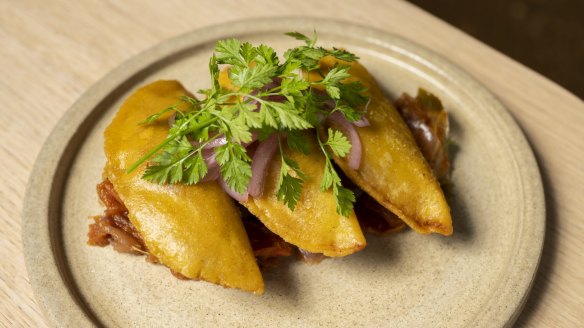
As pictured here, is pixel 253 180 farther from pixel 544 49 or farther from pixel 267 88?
pixel 544 49

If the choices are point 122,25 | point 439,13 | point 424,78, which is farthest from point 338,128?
point 439,13

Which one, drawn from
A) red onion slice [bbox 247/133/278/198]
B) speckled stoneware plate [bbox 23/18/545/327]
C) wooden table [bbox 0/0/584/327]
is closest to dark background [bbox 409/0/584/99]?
wooden table [bbox 0/0/584/327]

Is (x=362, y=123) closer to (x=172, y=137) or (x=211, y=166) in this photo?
(x=211, y=166)

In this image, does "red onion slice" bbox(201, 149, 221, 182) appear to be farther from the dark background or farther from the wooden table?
the dark background

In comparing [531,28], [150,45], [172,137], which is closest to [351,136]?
[172,137]

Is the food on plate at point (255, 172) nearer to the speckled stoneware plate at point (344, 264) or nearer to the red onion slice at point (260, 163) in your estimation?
the red onion slice at point (260, 163)

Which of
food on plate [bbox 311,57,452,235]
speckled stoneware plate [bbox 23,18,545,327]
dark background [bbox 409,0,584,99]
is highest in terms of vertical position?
dark background [bbox 409,0,584,99]
